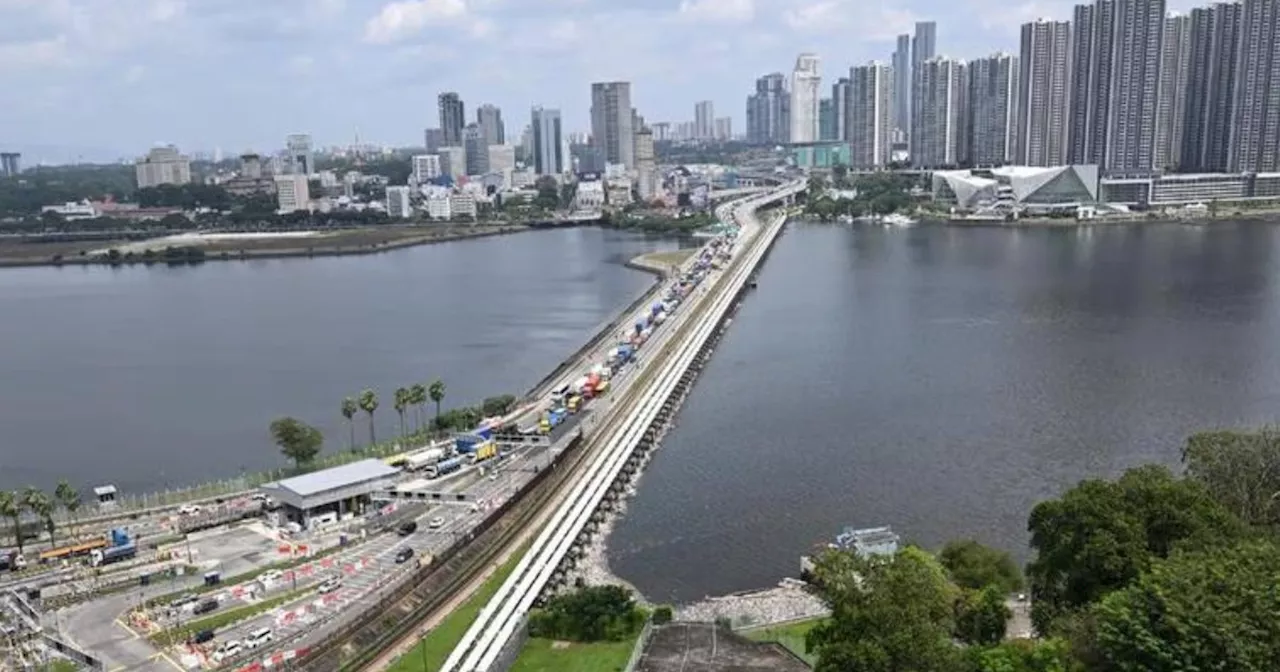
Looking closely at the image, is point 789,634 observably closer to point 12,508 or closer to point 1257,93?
point 12,508

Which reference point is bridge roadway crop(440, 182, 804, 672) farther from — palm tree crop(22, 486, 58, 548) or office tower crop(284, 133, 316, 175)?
office tower crop(284, 133, 316, 175)

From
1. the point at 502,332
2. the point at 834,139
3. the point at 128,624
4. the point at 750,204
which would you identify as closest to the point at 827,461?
the point at 128,624

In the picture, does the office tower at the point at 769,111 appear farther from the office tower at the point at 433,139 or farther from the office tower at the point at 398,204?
the office tower at the point at 398,204

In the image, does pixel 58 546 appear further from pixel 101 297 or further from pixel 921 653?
pixel 101 297

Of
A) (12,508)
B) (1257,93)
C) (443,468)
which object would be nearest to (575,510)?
(443,468)

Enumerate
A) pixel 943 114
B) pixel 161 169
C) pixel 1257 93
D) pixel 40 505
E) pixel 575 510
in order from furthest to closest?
pixel 161 169 → pixel 943 114 → pixel 1257 93 → pixel 575 510 → pixel 40 505

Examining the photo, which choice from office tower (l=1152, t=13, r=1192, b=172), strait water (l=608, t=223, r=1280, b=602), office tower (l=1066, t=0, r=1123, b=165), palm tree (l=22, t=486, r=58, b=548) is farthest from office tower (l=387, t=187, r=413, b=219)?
palm tree (l=22, t=486, r=58, b=548)

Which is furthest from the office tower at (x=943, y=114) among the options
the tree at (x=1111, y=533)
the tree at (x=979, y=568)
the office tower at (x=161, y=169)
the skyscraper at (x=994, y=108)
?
the tree at (x=1111, y=533)
